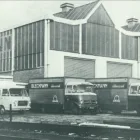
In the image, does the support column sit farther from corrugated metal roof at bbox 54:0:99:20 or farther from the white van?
the white van

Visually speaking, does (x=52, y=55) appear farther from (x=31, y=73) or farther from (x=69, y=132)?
(x=69, y=132)

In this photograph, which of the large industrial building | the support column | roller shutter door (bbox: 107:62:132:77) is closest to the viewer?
the large industrial building

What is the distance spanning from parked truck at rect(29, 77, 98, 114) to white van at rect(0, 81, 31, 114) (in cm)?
211

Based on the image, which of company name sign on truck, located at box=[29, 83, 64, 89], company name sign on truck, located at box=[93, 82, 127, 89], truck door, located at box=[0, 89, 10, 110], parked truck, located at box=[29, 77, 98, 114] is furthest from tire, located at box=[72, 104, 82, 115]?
truck door, located at box=[0, 89, 10, 110]

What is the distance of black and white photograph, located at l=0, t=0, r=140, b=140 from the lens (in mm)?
23100

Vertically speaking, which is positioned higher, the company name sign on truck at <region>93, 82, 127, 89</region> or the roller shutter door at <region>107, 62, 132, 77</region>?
the roller shutter door at <region>107, 62, 132, 77</region>

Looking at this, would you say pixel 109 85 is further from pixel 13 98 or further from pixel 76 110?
pixel 13 98

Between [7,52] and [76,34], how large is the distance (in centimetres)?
867

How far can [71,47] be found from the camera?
3738 centimetres

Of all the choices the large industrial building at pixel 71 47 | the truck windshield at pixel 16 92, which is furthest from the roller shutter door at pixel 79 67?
the truck windshield at pixel 16 92

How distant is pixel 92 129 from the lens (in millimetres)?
12625

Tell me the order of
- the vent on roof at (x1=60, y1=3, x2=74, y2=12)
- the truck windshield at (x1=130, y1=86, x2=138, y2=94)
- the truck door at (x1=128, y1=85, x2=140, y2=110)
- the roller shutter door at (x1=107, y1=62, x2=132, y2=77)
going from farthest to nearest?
1. the vent on roof at (x1=60, y1=3, x2=74, y2=12)
2. the roller shutter door at (x1=107, y1=62, x2=132, y2=77)
3. the truck windshield at (x1=130, y1=86, x2=138, y2=94)
4. the truck door at (x1=128, y1=85, x2=140, y2=110)

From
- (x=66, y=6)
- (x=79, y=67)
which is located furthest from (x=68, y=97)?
(x=66, y=6)

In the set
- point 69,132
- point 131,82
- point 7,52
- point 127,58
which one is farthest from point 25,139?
point 127,58
